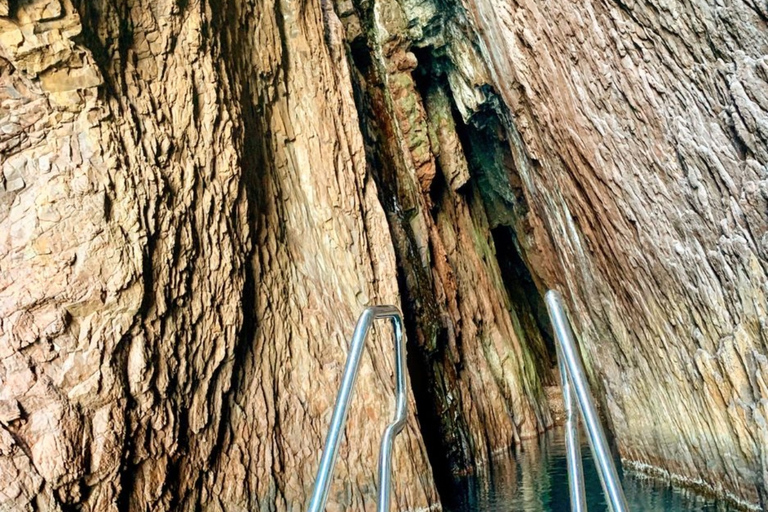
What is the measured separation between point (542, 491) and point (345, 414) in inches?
375

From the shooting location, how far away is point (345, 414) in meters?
2.69

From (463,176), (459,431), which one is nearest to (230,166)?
(459,431)

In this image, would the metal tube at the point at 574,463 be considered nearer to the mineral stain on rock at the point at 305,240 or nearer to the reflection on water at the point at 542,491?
the mineral stain on rock at the point at 305,240

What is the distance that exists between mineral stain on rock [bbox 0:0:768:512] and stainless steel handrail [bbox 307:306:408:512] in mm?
4502

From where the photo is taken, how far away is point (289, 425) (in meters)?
10.9

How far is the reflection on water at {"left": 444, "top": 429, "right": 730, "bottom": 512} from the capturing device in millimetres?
10008

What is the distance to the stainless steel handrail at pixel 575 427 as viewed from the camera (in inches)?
87.7

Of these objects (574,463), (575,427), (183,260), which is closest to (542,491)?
(183,260)

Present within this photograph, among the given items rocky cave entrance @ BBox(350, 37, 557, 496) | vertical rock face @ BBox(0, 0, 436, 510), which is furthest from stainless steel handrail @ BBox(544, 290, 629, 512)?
rocky cave entrance @ BBox(350, 37, 557, 496)

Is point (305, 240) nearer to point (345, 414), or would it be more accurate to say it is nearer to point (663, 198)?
point (663, 198)

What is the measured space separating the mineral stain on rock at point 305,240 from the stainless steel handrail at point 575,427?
4603mm

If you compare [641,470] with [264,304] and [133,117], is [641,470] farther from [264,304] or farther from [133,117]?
[133,117]

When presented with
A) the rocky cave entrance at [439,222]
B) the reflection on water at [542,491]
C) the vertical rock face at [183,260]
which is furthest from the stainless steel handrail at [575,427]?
the rocky cave entrance at [439,222]

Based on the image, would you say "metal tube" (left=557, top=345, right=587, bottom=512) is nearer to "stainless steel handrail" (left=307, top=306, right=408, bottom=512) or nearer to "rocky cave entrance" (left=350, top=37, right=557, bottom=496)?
"stainless steel handrail" (left=307, top=306, right=408, bottom=512)
